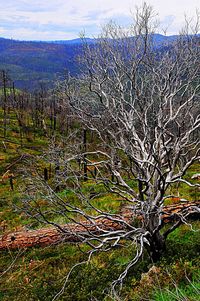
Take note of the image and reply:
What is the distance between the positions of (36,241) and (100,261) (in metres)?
3.20

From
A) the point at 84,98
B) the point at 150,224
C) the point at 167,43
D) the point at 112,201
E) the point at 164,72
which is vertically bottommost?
the point at 112,201

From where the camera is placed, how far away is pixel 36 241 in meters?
11.5

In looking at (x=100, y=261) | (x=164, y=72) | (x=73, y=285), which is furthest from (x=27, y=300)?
(x=164, y=72)

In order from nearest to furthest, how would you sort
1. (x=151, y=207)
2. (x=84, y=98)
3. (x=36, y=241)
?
(x=151, y=207) → (x=36, y=241) → (x=84, y=98)

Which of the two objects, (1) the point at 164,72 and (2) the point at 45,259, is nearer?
(2) the point at 45,259

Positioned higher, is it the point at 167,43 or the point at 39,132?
the point at 167,43

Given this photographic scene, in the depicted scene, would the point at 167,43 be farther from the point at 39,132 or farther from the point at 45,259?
the point at 39,132

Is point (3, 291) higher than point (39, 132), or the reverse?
point (3, 291)

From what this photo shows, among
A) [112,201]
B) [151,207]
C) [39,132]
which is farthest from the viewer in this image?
[39,132]

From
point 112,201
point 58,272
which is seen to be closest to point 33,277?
point 58,272

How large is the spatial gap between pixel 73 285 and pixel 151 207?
2.86 meters

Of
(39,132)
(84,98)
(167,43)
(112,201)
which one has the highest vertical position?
(167,43)

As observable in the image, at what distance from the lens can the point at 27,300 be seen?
806cm

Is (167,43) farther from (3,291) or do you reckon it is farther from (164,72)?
(3,291)
